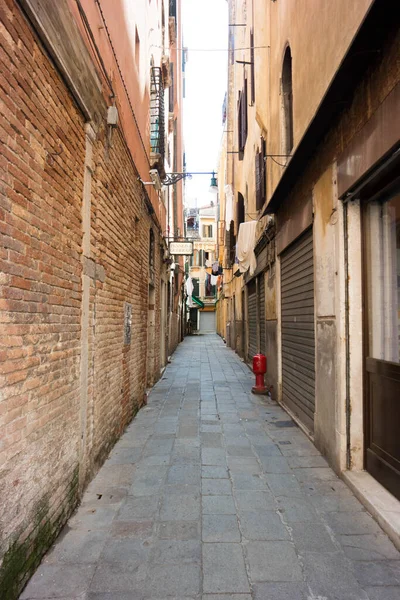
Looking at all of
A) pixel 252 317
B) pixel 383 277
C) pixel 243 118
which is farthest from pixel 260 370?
pixel 243 118

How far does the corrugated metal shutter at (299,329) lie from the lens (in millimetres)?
5375

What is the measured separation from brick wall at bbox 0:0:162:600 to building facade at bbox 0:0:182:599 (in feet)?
0.04

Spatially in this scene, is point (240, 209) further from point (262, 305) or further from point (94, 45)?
point (94, 45)

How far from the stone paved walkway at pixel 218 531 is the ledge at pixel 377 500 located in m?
0.07

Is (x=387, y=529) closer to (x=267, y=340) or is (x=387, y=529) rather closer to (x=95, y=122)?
(x=95, y=122)

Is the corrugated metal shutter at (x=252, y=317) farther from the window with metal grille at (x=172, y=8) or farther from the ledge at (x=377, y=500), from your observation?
the window with metal grille at (x=172, y=8)

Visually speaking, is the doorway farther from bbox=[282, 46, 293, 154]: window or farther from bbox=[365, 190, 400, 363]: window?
bbox=[282, 46, 293, 154]: window

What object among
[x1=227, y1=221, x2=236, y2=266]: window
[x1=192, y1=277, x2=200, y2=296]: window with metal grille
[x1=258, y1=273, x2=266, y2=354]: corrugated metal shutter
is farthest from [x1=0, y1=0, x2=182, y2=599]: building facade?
[x1=192, y1=277, x2=200, y2=296]: window with metal grille

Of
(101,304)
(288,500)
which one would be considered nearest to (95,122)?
(101,304)

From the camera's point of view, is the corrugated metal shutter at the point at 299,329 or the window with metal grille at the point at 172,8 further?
the window with metal grille at the point at 172,8

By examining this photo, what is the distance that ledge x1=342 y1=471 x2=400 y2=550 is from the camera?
2871 millimetres

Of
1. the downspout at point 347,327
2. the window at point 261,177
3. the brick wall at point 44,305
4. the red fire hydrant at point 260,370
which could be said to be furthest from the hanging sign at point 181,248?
the downspout at point 347,327

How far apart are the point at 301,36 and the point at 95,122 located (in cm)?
310

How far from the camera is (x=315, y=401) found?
4.89 meters
